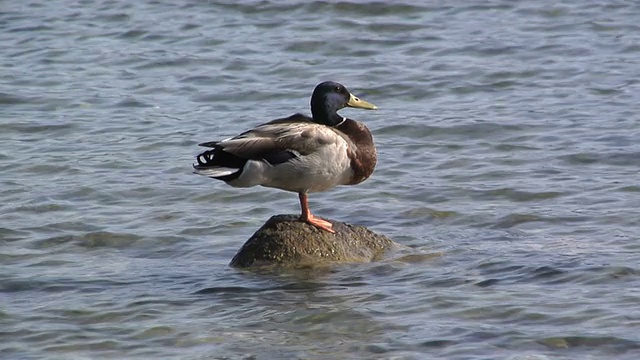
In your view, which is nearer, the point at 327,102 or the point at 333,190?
the point at 327,102

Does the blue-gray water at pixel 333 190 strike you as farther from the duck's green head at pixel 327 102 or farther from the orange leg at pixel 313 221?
the duck's green head at pixel 327 102

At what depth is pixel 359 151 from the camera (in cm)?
860

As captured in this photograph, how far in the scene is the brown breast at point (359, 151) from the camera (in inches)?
337

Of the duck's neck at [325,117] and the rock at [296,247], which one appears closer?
the rock at [296,247]

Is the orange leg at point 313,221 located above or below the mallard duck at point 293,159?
below

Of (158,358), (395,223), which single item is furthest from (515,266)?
(158,358)

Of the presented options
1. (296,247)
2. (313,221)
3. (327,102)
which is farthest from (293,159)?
(327,102)

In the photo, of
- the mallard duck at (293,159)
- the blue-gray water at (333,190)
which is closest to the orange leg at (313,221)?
the mallard duck at (293,159)

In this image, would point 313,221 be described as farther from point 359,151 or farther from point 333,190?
point 333,190

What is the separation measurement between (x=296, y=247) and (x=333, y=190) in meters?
2.22

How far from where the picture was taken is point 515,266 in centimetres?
836

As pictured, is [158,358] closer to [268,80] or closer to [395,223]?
[395,223]

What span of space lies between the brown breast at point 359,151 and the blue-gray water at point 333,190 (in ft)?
2.01

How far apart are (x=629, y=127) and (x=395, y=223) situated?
297 cm
